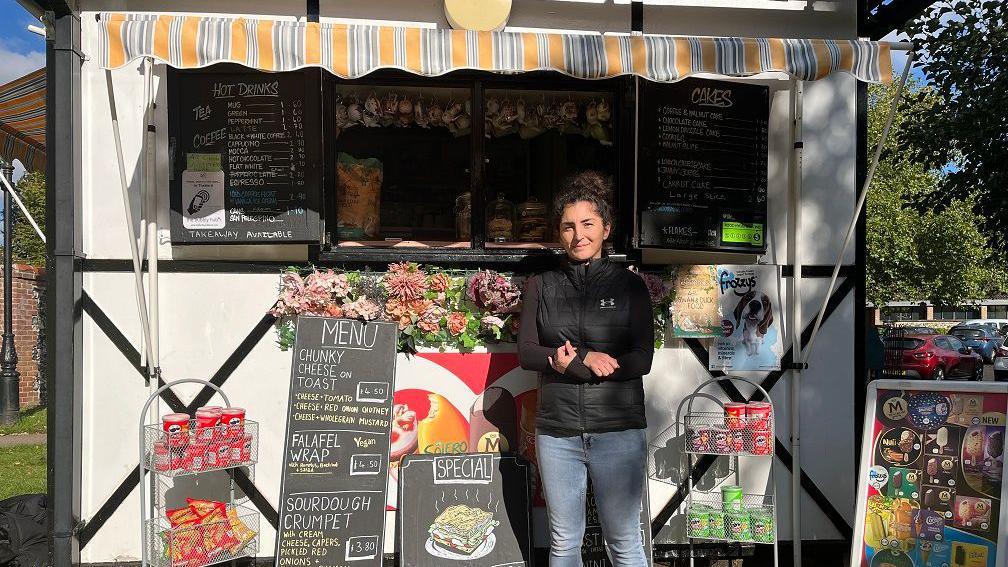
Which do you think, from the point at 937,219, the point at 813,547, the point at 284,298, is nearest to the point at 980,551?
the point at 813,547

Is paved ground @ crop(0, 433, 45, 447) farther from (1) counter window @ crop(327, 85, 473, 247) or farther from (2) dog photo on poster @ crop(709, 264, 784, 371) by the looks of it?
(2) dog photo on poster @ crop(709, 264, 784, 371)

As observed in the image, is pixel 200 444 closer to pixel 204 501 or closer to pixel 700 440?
pixel 204 501

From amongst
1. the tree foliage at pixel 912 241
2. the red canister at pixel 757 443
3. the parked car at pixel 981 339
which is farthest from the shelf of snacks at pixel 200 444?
the parked car at pixel 981 339

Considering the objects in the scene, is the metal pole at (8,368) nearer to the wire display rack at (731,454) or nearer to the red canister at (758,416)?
the wire display rack at (731,454)

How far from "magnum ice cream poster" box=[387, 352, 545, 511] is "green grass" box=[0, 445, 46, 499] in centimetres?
447

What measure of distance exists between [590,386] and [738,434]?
1.21 m

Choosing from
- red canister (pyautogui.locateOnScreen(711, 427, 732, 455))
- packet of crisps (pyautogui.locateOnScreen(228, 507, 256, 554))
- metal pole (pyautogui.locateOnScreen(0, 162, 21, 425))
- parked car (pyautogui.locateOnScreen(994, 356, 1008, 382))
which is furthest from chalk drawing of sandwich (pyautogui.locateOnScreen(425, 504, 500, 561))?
parked car (pyautogui.locateOnScreen(994, 356, 1008, 382))

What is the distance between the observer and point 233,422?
4.09 metres

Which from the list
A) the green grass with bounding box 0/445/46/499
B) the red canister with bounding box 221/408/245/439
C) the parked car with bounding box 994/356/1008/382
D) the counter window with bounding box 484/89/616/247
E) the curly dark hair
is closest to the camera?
the curly dark hair

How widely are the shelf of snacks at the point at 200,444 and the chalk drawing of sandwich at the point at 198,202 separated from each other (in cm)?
115

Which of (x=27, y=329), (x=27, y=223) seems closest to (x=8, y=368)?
(x=27, y=329)

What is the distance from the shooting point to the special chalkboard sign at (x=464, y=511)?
4.21 m

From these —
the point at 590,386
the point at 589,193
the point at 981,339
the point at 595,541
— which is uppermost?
the point at 589,193

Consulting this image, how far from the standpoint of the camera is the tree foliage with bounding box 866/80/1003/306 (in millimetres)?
22891
